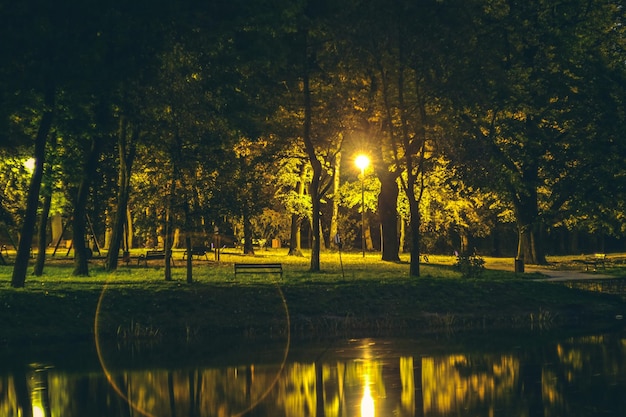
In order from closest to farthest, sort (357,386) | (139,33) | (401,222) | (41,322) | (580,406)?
(580,406) → (357,386) → (41,322) → (139,33) → (401,222)

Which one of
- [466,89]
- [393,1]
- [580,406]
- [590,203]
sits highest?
[393,1]

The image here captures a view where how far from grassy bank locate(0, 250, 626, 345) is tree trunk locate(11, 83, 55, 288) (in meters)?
0.80

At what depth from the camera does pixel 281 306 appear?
37.9m

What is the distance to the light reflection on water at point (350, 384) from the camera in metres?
21.9

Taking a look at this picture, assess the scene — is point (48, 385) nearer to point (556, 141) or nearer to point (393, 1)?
point (393, 1)

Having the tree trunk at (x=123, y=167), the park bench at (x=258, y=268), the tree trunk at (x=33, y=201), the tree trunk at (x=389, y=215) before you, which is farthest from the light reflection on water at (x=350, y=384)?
the tree trunk at (x=389, y=215)

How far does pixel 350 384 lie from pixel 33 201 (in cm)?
1943

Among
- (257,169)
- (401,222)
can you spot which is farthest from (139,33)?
(401,222)

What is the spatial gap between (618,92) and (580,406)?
34570 mm

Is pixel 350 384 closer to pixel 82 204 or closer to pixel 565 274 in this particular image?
pixel 82 204

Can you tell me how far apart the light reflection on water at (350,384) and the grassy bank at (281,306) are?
166 inches

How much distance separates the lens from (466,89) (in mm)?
46656

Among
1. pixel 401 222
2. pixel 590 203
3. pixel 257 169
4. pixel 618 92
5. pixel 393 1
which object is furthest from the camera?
pixel 401 222

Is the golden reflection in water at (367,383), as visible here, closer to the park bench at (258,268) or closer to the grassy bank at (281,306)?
the grassy bank at (281,306)
